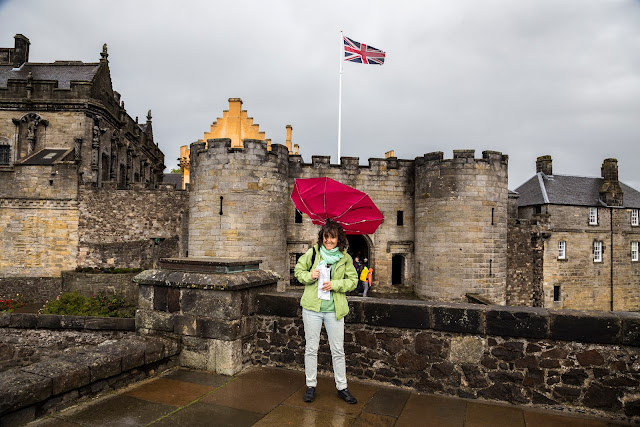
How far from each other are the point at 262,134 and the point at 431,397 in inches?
1484

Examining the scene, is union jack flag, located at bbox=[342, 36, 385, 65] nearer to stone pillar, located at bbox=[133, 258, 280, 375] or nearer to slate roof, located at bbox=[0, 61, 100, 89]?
slate roof, located at bbox=[0, 61, 100, 89]

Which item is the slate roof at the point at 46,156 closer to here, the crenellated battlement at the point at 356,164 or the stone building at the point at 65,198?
the stone building at the point at 65,198

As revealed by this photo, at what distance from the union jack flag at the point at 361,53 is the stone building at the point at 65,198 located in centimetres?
1136

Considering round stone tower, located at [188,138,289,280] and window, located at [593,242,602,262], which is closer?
round stone tower, located at [188,138,289,280]

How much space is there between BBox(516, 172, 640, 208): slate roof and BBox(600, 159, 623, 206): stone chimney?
44 centimetres

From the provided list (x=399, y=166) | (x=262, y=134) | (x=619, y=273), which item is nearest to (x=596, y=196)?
(x=619, y=273)

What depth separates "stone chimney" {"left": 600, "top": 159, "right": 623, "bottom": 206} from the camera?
31.6 m

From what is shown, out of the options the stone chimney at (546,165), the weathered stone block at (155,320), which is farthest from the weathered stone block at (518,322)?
the stone chimney at (546,165)

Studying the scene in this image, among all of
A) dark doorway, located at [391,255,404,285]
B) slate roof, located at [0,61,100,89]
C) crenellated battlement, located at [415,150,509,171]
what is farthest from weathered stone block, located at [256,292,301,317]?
slate roof, located at [0,61,100,89]

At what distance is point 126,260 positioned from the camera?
21766 mm

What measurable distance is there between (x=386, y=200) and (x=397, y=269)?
180 inches

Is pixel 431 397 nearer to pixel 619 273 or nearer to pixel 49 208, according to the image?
pixel 49 208

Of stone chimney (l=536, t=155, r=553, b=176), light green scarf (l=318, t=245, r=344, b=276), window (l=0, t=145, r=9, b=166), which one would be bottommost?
light green scarf (l=318, t=245, r=344, b=276)

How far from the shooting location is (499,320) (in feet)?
15.1
